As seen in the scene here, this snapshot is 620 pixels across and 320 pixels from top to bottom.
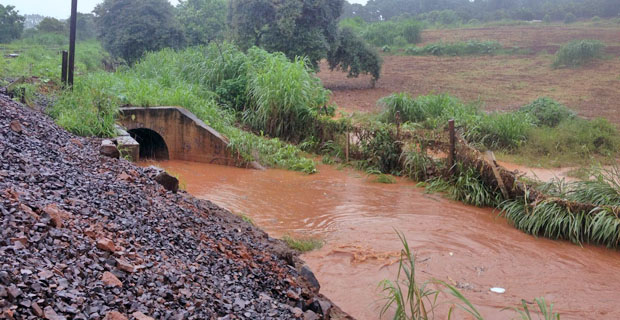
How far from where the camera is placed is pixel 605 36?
28203mm

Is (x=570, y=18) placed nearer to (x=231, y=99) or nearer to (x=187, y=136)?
(x=231, y=99)

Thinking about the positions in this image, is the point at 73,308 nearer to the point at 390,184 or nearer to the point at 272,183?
the point at 272,183

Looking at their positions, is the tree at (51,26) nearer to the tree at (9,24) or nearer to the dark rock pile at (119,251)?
the tree at (9,24)

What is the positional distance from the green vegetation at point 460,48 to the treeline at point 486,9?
26.9 ft

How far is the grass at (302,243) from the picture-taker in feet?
22.5

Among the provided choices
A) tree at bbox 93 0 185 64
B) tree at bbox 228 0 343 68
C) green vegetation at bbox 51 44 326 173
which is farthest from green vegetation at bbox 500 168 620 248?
tree at bbox 93 0 185 64

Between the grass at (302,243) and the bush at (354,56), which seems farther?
the bush at (354,56)

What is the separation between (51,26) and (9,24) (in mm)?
7615

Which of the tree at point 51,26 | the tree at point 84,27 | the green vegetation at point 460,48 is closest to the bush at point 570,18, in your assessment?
the green vegetation at point 460,48

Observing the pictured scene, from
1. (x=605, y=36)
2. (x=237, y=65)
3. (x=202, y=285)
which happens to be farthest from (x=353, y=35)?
(x=202, y=285)

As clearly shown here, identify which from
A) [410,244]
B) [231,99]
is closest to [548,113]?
[231,99]

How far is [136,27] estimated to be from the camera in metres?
23.4

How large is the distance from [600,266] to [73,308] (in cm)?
643

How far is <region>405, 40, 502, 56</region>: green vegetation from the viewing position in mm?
31031
